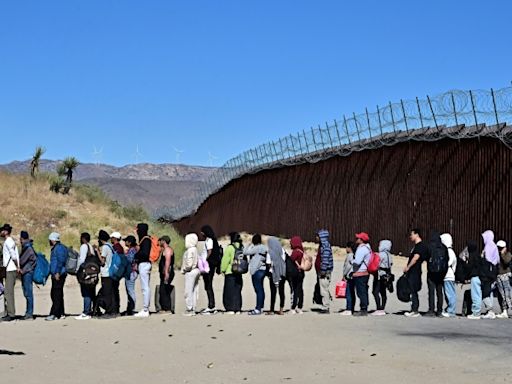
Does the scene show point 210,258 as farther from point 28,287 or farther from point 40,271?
point 28,287

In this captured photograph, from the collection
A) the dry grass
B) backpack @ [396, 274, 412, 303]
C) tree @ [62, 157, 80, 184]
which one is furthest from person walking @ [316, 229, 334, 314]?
tree @ [62, 157, 80, 184]

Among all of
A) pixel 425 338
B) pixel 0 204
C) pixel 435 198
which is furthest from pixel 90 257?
pixel 0 204

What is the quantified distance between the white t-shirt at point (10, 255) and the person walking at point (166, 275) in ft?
8.41

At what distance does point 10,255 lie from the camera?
1691cm

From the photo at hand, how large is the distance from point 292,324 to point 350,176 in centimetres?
2141

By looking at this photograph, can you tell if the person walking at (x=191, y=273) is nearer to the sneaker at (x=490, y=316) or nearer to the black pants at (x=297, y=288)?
the black pants at (x=297, y=288)

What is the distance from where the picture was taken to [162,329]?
1521 cm

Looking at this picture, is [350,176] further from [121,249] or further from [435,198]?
[121,249]

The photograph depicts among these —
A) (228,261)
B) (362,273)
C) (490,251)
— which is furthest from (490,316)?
(228,261)

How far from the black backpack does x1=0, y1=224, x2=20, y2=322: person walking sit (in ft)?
23.5

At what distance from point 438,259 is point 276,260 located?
9.23 ft

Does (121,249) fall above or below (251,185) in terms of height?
below

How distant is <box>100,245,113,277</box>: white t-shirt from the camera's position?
1705cm

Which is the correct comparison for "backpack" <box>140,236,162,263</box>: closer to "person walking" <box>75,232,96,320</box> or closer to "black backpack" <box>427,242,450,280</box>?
"person walking" <box>75,232,96,320</box>
